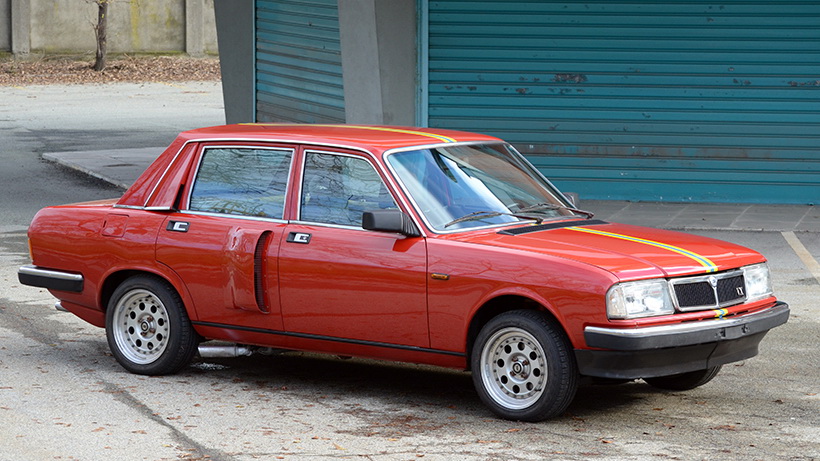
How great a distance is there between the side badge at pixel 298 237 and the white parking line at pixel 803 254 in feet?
18.1

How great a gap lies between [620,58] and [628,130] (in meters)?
0.88

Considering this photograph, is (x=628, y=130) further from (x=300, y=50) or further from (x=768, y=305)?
(x=768, y=305)

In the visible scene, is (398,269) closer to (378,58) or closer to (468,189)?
(468,189)

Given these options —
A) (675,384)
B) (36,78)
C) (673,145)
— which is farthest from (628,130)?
(36,78)

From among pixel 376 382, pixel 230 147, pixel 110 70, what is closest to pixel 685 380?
pixel 376 382

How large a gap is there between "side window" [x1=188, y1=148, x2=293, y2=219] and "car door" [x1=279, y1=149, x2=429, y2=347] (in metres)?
0.17

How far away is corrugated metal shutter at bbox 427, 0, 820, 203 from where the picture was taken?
1584 cm

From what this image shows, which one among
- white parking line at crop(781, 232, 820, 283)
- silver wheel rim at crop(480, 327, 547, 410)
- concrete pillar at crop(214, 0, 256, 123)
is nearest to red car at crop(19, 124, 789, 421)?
silver wheel rim at crop(480, 327, 547, 410)

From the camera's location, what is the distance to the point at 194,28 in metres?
42.5

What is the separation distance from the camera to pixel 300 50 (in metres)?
18.2

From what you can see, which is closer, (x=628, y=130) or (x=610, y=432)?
(x=610, y=432)

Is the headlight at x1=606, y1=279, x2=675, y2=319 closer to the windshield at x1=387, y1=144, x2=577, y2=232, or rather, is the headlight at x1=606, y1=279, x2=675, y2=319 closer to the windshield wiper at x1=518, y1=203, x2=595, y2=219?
the windshield at x1=387, y1=144, x2=577, y2=232

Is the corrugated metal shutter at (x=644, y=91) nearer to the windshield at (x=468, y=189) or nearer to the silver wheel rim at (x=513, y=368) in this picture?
the windshield at (x=468, y=189)

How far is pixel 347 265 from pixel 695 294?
183 cm
